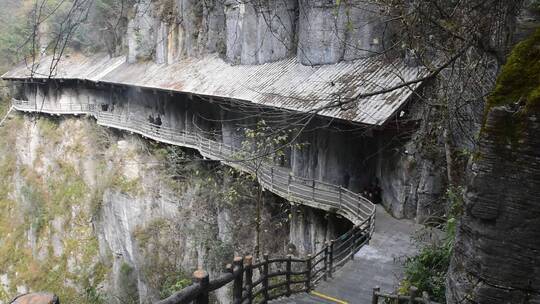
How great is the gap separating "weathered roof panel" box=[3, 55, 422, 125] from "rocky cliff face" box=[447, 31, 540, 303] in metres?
3.26

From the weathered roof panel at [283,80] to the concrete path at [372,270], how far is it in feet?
11.8

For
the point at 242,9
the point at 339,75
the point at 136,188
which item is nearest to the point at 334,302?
the point at 339,75

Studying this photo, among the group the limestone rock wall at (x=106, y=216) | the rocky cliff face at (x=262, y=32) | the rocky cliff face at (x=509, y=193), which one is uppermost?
the rocky cliff face at (x=262, y=32)

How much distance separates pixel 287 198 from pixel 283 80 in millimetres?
5082

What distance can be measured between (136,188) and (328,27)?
601 inches

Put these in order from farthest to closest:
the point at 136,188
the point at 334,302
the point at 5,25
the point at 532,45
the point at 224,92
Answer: the point at 5,25 → the point at 136,188 → the point at 224,92 → the point at 334,302 → the point at 532,45

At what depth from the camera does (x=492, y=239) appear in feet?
14.6

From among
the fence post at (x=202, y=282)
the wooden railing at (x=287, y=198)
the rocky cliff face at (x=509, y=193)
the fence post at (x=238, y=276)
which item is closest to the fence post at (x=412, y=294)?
the rocky cliff face at (x=509, y=193)

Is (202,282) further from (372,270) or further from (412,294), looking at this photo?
(372,270)

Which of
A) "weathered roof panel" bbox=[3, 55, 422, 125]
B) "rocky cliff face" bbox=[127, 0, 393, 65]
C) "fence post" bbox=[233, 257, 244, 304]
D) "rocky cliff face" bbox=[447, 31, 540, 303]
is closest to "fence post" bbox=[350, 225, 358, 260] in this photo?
"weathered roof panel" bbox=[3, 55, 422, 125]

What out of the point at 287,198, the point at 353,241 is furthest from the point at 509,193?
the point at 287,198

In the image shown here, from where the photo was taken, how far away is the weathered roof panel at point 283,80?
1380 cm

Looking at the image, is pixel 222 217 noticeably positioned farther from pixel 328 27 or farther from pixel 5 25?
pixel 5 25

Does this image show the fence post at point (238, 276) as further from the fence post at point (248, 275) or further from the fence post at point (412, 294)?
the fence post at point (412, 294)
